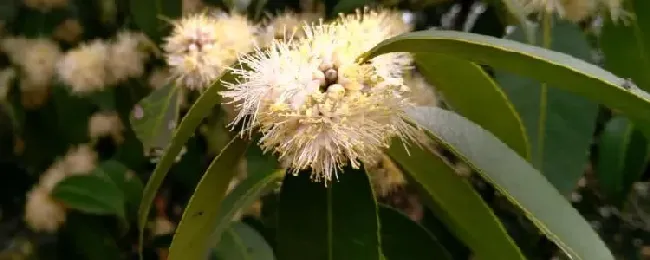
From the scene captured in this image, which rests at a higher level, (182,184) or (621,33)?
(621,33)

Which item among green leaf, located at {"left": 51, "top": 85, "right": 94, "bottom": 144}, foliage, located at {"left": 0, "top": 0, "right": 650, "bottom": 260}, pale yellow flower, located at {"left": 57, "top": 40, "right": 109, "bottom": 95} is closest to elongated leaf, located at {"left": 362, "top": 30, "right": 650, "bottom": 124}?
foliage, located at {"left": 0, "top": 0, "right": 650, "bottom": 260}

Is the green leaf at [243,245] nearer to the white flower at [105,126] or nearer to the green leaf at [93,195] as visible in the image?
the green leaf at [93,195]

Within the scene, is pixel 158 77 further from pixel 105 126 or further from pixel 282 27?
pixel 282 27

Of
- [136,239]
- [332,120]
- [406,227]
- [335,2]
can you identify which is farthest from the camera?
[136,239]

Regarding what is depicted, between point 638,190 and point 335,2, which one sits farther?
point 638,190

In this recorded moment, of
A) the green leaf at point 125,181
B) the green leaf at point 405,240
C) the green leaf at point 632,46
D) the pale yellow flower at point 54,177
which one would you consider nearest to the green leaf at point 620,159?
the green leaf at point 632,46

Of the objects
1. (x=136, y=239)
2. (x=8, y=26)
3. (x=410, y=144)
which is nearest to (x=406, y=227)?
(x=410, y=144)

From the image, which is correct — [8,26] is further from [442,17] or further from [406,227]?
[406,227]

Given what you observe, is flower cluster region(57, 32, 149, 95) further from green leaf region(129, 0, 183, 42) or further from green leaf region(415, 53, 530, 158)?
green leaf region(415, 53, 530, 158)

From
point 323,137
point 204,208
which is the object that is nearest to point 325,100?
point 323,137
